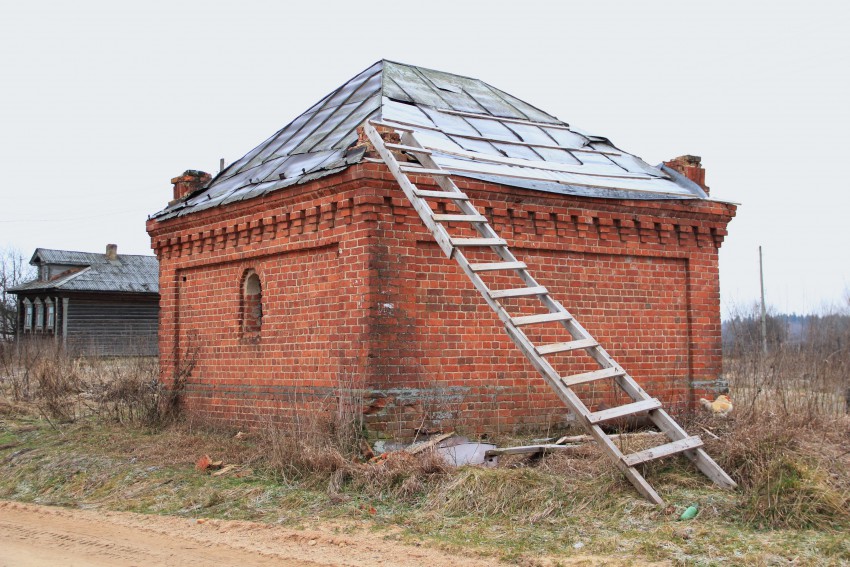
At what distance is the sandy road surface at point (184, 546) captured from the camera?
594cm

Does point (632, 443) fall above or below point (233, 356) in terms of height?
below

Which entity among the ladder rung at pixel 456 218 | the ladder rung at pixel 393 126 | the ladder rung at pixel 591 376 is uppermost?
the ladder rung at pixel 393 126

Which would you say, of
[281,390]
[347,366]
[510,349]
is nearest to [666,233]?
[510,349]

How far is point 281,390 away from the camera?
10148mm

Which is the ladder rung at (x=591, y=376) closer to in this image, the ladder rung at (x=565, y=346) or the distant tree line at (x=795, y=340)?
the ladder rung at (x=565, y=346)

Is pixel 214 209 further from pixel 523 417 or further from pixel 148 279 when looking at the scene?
pixel 148 279

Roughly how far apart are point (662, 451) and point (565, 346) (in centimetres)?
119

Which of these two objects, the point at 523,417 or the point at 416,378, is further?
the point at 523,417

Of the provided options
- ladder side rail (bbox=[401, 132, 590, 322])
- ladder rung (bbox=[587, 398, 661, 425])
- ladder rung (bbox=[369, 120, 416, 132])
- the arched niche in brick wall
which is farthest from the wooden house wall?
ladder rung (bbox=[587, 398, 661, 425])

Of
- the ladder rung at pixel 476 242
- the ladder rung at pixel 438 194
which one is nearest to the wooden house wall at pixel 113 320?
the ladder rung at pixel 438 194

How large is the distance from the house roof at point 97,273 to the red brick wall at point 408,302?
25106 mm

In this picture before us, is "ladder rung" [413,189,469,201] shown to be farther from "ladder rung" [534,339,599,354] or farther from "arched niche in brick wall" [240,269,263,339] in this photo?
"arched niche in brick wall" [240,269,263,339]

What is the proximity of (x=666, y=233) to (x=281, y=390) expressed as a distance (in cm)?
545

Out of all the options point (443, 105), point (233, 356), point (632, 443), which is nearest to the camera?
point (632, 443)
